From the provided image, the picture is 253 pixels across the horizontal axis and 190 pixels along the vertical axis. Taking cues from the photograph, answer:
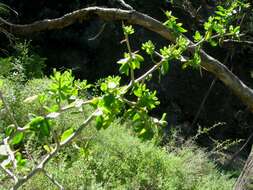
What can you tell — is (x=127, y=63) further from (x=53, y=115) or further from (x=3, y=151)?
(x=3, y=151)

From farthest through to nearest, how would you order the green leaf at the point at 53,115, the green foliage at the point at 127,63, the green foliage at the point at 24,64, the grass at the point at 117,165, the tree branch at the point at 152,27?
the green foliage at the point at 24,64
the tree branch at the point at 152,27
the grass at the point at 117,165
the green foliage at the point at 127,63
the green leaf at the point at 53,115

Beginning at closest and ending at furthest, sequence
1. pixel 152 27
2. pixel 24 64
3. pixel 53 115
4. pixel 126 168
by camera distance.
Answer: pixel 53 115
pixel 126 168
pixel 152 27
pixel 24 64

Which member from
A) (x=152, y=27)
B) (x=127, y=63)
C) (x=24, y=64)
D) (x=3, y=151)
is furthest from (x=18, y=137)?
(x=24, y=64)

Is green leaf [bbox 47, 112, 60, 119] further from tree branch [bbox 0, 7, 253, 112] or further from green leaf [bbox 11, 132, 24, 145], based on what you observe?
tree branch [bbox 0, 7, 253, 112]

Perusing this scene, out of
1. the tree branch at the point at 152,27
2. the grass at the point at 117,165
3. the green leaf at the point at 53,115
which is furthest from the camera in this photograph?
the tree branch at the point at 152,27

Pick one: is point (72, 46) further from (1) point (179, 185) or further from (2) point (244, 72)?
(1) point (179, 185)

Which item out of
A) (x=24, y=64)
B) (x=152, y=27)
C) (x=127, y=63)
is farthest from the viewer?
(x=24, y=64)

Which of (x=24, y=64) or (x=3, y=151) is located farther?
(x=24, y=64)

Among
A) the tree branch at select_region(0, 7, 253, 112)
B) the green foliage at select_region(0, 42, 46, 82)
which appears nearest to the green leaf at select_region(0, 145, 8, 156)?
the tree branch at select_region(0, 7, 253, 112)

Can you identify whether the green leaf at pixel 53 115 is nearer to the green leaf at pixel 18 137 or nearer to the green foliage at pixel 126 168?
the green leaf at pixel 18 137

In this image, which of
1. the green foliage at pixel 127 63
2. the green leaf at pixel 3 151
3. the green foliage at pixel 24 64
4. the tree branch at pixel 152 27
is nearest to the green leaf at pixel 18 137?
the green leaf at pixel 3 151

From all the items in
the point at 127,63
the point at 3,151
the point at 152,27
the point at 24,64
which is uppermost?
the point at 127,63

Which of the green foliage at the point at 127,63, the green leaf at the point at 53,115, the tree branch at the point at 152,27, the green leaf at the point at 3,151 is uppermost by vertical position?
the green foliage at the point at 127,63

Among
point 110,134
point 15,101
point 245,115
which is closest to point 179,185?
point 110,134
